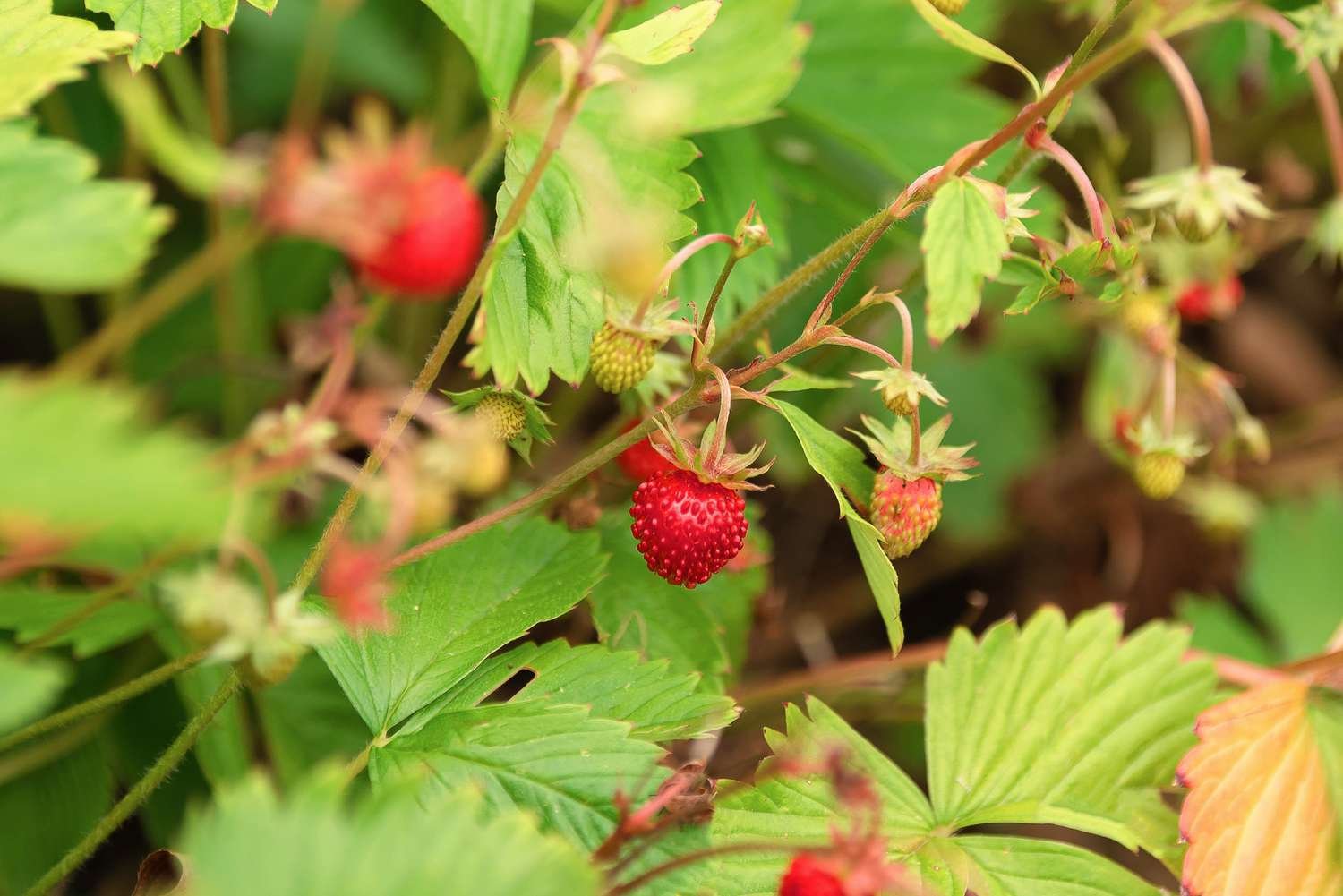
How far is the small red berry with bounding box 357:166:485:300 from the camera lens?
2.65ft

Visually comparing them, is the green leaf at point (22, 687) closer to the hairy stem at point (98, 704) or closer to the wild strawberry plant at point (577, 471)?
the wild strawberry plant at point (577, 471)

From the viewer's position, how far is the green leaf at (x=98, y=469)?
2.17 ft

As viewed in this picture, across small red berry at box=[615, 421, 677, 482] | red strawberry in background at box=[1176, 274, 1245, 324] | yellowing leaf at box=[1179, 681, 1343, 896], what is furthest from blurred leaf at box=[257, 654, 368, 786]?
red strawberry in background at box=[1176, 274, 1245, 324]

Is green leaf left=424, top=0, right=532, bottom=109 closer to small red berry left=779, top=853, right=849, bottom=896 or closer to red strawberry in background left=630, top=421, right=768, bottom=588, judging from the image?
red strawberry in background left=630, top=421, right=768, bottom=588

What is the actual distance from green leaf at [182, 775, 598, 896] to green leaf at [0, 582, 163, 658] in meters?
0.58

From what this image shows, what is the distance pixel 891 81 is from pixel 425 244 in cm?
147

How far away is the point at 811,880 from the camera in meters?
1.02

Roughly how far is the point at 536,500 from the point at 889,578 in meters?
0.39

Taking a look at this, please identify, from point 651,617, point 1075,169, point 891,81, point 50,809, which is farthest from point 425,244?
point 891,81

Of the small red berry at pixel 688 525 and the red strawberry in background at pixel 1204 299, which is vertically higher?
the small red berry at pixel 688 525

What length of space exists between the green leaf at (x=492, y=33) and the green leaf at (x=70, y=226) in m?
0.59

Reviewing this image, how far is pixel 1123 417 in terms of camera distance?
1852 mm

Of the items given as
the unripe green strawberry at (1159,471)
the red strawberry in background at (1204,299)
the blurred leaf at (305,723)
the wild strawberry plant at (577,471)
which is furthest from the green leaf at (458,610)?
the red strawberry in background at (1204,299)

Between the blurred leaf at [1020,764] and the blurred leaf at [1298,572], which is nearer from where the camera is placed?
the blurred leaf at [1020,764]
